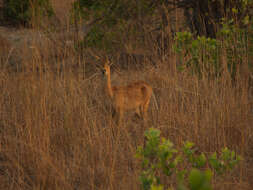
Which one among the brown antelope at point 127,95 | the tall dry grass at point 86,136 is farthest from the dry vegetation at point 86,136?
the brown antelope at point 127,95

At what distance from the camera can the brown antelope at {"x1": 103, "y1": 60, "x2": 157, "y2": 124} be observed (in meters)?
4.89

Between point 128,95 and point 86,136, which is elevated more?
point 128,95

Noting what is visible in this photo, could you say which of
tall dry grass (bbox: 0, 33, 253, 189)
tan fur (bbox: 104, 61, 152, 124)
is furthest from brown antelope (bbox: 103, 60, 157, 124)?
tall dry grass (bbox: 0, 33, 253, 189)

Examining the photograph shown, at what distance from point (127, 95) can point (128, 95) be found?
0.06 ft

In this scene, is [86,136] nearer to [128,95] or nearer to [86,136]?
[86,136]

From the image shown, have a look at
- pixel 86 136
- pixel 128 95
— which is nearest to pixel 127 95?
pixel 128 95

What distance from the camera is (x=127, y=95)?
4.98m

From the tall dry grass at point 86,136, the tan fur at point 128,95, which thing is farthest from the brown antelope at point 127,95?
the tall dry grass at point 86,136

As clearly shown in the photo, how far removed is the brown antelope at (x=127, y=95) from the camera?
16.0ft

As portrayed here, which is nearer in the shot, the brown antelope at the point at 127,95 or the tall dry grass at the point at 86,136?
the tall dry grass at the point at 86,136

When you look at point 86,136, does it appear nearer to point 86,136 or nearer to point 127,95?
point 86,136

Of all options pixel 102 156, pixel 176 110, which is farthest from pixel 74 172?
pixel 176 110

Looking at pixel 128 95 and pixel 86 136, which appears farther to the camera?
pixel 128 95

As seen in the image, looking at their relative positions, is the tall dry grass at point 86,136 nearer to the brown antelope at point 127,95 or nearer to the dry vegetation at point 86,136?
the dry vegetation at point 86,136
